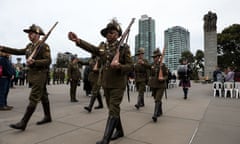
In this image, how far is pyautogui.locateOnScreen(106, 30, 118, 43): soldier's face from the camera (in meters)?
2.67

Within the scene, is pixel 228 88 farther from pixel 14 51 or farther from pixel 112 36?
pixel 14 51

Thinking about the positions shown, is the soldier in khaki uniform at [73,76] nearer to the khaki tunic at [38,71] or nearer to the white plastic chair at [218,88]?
the khaki tunic at [38,71]

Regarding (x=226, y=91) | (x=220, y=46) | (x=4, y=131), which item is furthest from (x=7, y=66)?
(x=220, y=46)

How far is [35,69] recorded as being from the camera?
10.8ft

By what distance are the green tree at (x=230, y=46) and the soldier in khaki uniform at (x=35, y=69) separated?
1293 inches

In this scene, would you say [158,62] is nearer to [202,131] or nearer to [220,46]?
[202,131]

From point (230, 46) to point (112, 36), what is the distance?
3409 cm

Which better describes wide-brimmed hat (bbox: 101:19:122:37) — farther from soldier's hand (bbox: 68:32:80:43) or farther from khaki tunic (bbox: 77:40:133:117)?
soldier's hand (bbox: 68:32:80:43)

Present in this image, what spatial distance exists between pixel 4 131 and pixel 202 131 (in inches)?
148

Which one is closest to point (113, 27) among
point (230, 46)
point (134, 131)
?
point (134, 131)

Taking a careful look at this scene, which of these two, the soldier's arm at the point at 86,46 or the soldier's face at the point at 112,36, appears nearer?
the soldier's arm at the point at 86,46

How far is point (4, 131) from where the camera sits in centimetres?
315

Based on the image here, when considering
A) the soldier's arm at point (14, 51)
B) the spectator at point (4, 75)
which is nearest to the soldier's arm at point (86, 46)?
the soldier's arm at point (14, 51)

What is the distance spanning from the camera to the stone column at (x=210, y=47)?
84.2 ft
